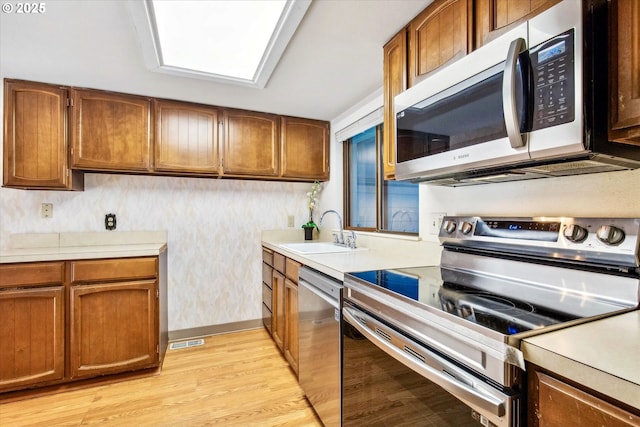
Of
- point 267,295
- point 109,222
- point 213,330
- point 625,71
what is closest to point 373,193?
point 267,295

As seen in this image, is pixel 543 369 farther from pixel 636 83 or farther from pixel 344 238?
→ pixel 344 238

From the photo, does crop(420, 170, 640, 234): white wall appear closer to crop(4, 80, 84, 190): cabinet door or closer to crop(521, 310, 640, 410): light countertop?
crop(521, 310, 640, 410): light countertop

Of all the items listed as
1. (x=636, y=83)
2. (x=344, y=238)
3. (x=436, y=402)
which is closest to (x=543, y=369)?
(x=436, y=402)

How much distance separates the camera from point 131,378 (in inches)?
86.2

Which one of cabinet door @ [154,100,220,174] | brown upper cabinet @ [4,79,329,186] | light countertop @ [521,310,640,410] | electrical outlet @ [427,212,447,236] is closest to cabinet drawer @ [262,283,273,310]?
brown upper cabinet @ [4,79,329,186]

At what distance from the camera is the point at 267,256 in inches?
114

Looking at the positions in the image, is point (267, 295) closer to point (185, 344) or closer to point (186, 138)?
point (185, 344)

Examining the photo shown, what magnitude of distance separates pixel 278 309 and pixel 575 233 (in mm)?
2011

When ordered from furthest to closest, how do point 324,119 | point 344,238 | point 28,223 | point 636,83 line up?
point 324,119 < point 344,238 < point 28,223 < point 636,83

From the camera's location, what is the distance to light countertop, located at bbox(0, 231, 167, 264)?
2.03 meters

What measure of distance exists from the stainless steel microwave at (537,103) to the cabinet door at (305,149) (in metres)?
1.92

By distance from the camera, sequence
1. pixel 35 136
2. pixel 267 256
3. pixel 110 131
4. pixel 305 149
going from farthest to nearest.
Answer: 1. pixel 305 149
2. pixel 267 256
3. pixel 110 131
4. pixel 35 136

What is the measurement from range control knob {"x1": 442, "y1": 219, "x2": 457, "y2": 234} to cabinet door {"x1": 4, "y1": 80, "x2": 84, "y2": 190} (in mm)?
2582

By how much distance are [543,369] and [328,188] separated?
103 inches
